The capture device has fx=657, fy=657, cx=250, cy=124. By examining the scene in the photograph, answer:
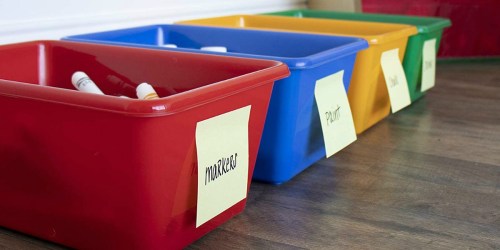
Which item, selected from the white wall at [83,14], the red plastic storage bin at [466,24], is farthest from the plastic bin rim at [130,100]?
the red plastic storage bin at [466,24]

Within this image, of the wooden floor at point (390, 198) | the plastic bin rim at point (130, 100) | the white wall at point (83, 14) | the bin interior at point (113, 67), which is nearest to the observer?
the plastic bin rim at point (130, 100)

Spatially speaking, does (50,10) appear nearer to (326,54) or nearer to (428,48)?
(326,54)

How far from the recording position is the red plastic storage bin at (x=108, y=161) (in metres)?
0.53

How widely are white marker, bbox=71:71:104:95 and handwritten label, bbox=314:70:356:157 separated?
0.27m

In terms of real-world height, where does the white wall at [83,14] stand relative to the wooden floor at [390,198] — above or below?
above

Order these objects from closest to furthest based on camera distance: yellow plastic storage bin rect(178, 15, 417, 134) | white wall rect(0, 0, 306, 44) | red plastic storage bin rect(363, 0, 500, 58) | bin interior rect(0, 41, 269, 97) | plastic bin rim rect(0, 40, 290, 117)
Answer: plastic bin rim rect(0, 40, 290, 117) < bin interior rect(0, 41, 269, 97) < white wall rect(0, 0, 306, 44) < yellow plastic storage bin rect(178, 15, 417, 134) < red plastic storage bin rect(363, 0, 500, 58)

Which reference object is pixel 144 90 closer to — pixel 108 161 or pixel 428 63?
pixel 108 161

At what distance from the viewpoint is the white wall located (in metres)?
0.87

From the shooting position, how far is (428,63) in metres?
1.27

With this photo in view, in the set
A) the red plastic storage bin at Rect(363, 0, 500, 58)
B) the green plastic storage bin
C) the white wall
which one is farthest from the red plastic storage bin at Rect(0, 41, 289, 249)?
the red plastic storage bin at Rect(363, 0, 500, 58)

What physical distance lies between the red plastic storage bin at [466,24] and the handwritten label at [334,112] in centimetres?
90

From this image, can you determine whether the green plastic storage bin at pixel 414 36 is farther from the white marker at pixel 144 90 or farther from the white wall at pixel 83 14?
the white marker at pixel 144 90

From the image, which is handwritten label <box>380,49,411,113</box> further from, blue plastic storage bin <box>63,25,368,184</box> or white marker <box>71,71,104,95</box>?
white marker <box>71,71,104,95</box>

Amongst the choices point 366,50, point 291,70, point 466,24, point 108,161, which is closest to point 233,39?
point 366,50
